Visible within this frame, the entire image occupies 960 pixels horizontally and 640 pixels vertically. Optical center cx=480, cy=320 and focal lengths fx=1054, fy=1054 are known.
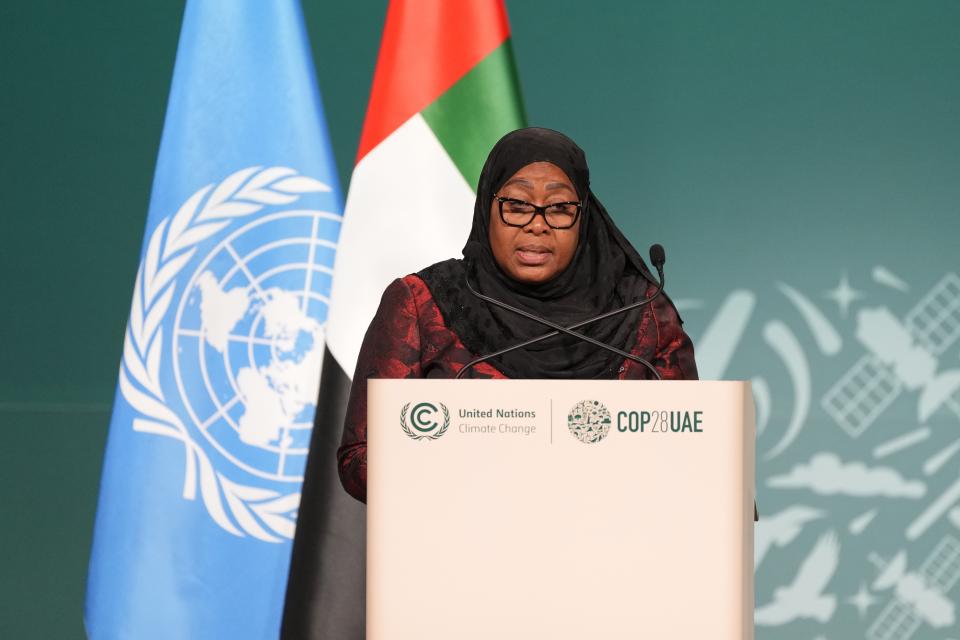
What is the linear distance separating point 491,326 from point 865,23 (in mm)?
1694

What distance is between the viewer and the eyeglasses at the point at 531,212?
131cm

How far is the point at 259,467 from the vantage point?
210 cm

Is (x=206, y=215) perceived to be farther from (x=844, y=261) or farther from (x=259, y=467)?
(x=844, y=261)

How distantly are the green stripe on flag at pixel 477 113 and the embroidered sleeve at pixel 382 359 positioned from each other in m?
0.81

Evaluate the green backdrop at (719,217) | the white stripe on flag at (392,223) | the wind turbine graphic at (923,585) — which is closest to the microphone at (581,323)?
the white stripe on flag at (392,223)

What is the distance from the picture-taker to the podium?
88 centimetres

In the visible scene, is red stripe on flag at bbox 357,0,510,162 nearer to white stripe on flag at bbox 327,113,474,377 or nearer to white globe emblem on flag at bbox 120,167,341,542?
white stripe on flag at bbox 327,113,474,377

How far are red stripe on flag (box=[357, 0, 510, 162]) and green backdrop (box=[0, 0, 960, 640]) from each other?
1.38ft

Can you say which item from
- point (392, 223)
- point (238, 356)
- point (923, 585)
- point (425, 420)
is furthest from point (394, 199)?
point (923, 585)

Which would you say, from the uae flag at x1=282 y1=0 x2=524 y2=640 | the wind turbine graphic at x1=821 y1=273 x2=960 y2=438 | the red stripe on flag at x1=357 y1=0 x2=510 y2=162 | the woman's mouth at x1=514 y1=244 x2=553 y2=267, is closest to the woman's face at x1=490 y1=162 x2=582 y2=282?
the woman's mouth at x1=514 y1=244 x2=553 y2=267

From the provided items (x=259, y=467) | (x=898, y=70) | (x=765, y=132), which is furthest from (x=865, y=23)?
(x=259, y=467)

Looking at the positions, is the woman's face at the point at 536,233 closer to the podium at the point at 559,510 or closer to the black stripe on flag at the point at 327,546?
the podium at the point at 559,510

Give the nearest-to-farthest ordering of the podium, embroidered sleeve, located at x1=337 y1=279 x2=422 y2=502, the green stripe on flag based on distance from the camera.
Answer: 1. the podium
2. embroidered sleeve, located at x1=337 y1=279 x2=422 y2=502
3. the green stripe on flag

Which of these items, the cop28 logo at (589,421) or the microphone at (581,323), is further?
the microphone at (581,323)
